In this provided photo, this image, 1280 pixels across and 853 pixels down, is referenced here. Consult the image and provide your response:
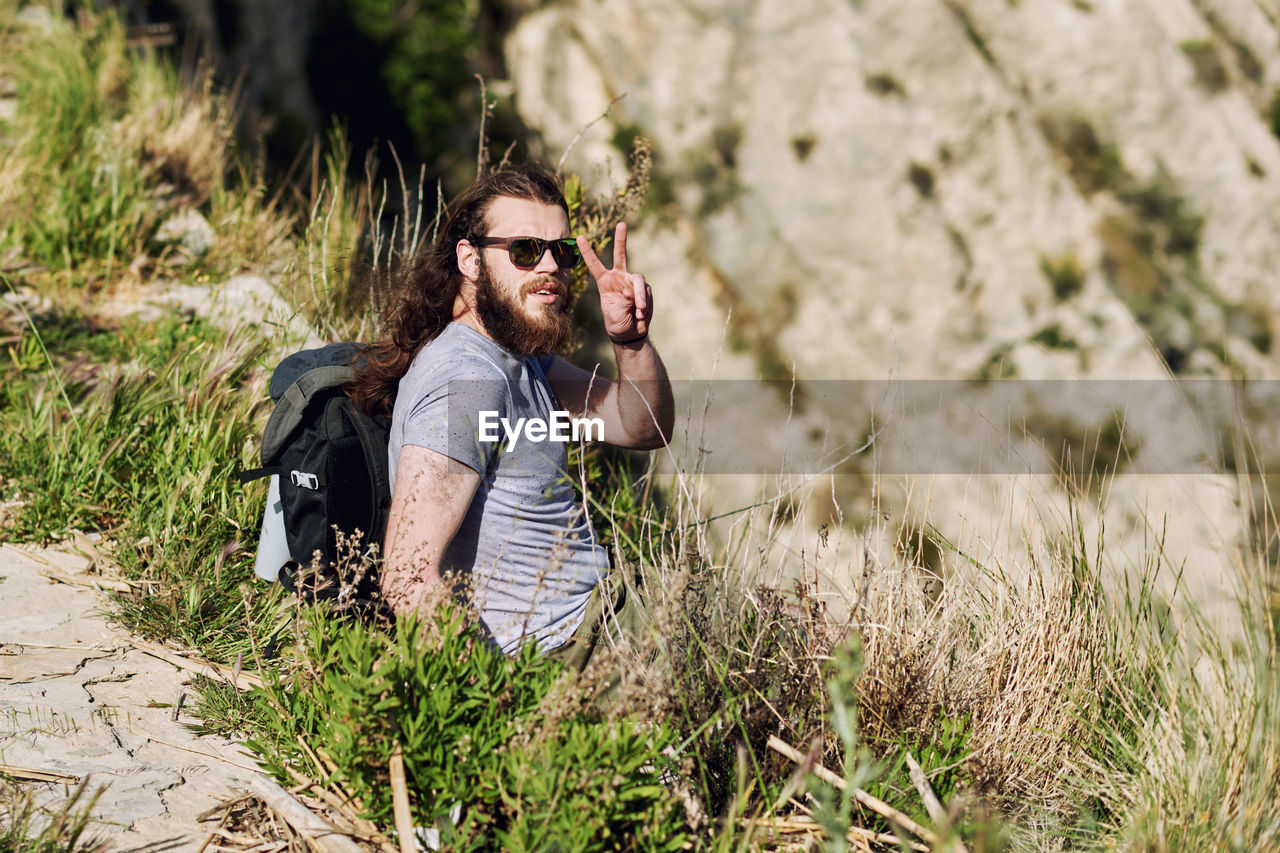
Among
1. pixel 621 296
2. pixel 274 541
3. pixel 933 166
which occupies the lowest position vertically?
pixel 274 541

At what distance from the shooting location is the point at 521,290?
2.39 meters

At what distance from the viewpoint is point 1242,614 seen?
1989 millimetres

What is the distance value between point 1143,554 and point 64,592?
10.3 ft

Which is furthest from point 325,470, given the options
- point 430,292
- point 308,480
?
point 430,292

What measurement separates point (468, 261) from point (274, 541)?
3.02ft

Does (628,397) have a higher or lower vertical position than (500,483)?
higher

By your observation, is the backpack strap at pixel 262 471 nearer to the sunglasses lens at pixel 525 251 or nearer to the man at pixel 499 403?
the man at pixel 499 403

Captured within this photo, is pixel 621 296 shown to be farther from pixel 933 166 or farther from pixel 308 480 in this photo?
pixel 933 166

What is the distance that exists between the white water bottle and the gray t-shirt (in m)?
0.39

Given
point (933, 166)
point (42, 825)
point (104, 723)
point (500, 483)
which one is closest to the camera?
point (42, 825)

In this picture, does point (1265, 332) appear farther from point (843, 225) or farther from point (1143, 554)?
point (1143, 554)

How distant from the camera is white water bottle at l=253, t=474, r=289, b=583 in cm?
240

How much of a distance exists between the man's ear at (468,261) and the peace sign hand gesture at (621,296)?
303 mm

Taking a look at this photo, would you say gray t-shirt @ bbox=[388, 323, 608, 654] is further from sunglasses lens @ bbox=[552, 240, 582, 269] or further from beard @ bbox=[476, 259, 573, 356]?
sunglasses lens @ bbox=[552, 240, 582, 269]
